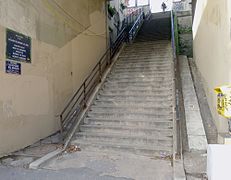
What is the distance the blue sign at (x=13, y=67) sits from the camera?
4.76 metres

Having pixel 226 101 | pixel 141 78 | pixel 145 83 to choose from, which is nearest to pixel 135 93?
pixel 145 83

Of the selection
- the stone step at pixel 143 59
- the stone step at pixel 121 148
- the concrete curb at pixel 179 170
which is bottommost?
the concrete curb at pixel 179 170

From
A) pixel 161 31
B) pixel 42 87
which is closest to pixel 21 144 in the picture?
pixel 42 87

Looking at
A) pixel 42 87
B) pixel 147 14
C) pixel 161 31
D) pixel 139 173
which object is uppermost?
pixel 147 14

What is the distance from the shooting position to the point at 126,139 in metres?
5.20

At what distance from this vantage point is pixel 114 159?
4.51m

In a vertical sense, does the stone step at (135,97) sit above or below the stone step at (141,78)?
below

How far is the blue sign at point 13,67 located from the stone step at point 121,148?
2.08 meters

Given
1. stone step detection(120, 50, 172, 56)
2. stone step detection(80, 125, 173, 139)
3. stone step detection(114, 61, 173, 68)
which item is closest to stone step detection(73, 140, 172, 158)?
stone step detection(80, 125, 173, 139)

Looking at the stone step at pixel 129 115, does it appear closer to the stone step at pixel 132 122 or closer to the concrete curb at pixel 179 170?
the stone step at pixel 132 122

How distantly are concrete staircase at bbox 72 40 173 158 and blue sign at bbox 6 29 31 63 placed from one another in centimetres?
221

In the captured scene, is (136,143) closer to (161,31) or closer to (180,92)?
(180,92)

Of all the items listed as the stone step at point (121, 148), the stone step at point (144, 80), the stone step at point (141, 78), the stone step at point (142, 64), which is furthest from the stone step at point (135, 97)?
the stone step at point (142, 64)

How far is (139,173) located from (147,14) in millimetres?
17137
